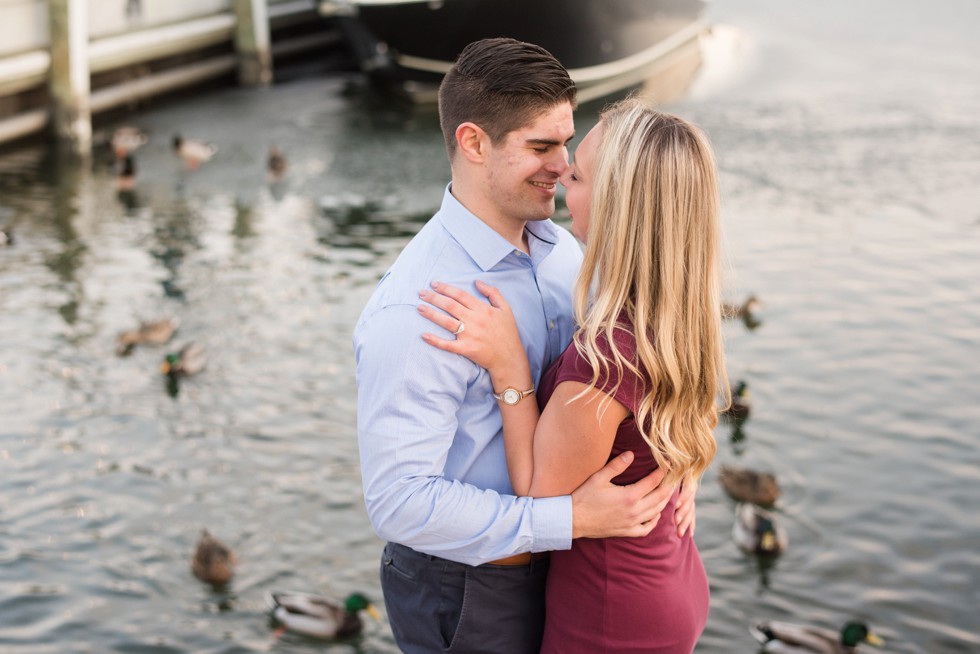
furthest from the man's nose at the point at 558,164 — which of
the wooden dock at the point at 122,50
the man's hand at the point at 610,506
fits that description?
the wooden dock at the point at 122,50

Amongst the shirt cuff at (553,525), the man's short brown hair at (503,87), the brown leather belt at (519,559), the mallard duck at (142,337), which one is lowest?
the mallard duck at (142,337)

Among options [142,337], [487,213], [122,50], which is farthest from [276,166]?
[487,213]

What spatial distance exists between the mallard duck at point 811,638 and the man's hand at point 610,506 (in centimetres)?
411

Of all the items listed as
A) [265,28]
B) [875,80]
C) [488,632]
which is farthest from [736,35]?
[488,632]

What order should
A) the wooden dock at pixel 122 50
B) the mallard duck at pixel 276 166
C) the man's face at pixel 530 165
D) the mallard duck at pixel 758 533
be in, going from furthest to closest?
the wooden dock at pixel 122 50 → the mallard duck at pixel 276 166 → the mallard duck at pixel 758 533 → the man's face at pixel 530 165

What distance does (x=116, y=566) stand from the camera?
273 inches

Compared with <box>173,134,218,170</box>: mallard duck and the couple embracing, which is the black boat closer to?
<box>173,134,218,170</box>: mallard duck

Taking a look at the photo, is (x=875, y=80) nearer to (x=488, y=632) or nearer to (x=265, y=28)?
(x=265, y=28)

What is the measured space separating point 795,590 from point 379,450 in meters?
5.08

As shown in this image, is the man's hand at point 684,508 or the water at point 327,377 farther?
the water at point 327,377

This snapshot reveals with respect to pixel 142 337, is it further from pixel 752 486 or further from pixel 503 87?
pixel 503 87

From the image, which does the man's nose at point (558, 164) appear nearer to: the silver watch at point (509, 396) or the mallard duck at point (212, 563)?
the silver watch at point (509, 396)

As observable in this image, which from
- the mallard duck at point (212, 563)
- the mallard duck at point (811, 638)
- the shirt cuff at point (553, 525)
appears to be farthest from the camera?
the mallard duck at point (212, 563)

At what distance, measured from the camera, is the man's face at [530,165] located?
2816 mm
